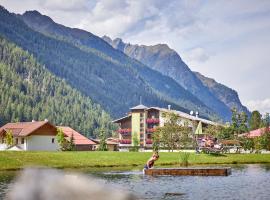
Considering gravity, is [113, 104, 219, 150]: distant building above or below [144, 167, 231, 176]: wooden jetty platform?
above

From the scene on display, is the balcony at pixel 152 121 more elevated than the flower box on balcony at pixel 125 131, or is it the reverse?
the balcony at pixel 152 121

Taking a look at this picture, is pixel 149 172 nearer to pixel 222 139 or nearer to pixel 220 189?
pixel 220 189

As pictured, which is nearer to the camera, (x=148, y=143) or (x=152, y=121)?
(x=152, y=121)

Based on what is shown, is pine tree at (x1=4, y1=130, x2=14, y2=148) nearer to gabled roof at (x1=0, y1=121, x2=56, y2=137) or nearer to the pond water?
gabled roof at (x1=0, y1=121, x2=56, y2=137)

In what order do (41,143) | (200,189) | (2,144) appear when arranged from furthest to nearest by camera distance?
(2,144), (41,143), (200,189)

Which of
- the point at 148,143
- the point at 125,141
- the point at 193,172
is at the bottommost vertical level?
the point at 193,172

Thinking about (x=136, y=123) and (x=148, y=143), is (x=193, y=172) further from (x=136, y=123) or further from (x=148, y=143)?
(x=136, y=123)

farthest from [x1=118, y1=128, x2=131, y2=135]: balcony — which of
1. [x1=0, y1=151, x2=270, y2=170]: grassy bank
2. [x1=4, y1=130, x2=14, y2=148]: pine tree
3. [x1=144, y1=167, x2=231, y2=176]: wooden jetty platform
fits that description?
[x1=144, y1=167, x2=231, y2=176]: wooden jetty platform

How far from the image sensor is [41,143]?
102 metres

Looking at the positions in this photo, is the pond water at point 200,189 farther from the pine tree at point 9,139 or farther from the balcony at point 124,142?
the balcony at point 124,142

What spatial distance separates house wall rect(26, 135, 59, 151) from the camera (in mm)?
100938

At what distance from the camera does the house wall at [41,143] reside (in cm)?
10094

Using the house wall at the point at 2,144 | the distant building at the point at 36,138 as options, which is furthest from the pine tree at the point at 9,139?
the house wall at the point at 2,144

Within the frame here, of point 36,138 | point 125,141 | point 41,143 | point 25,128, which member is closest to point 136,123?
point 125,141
